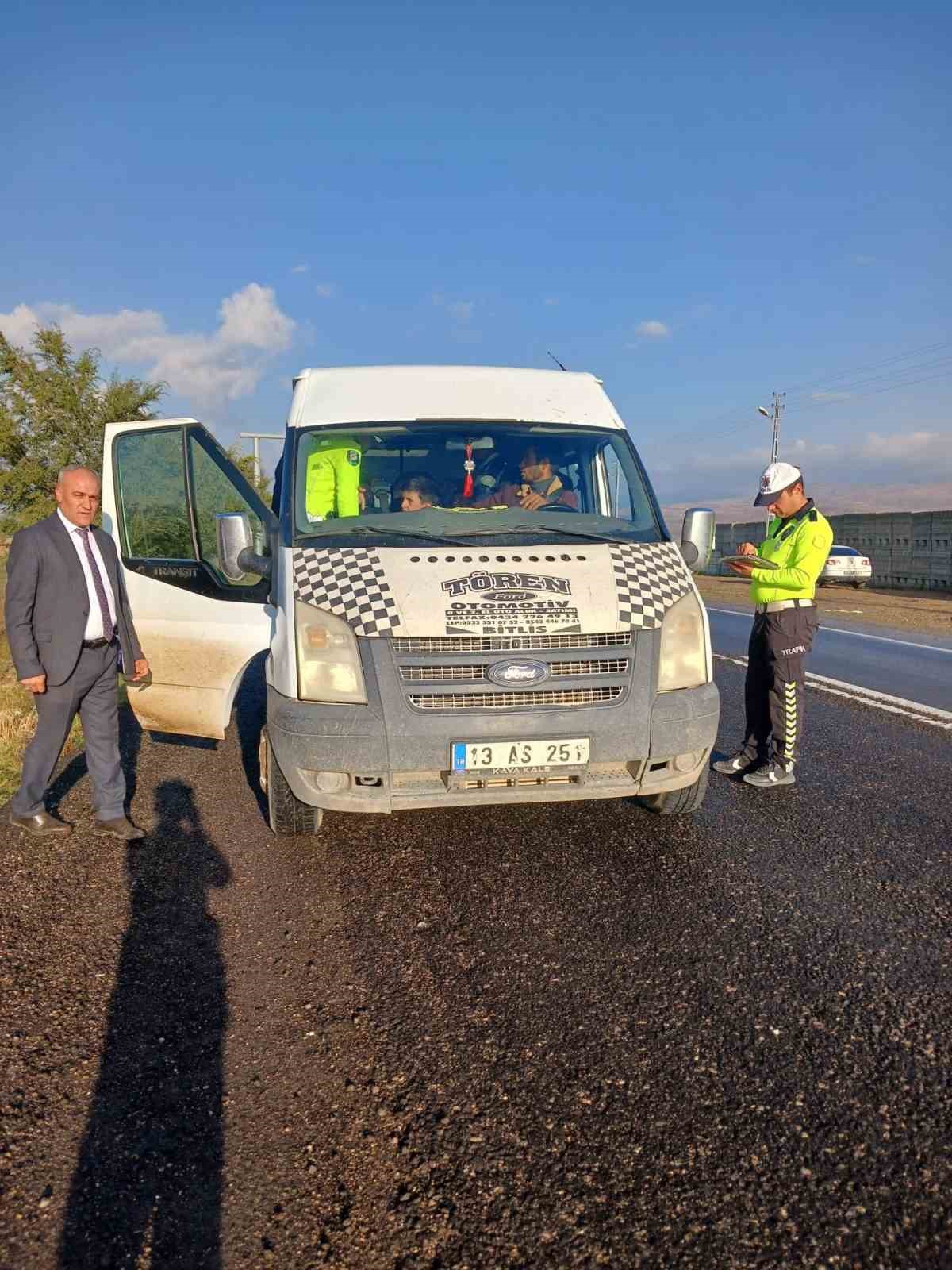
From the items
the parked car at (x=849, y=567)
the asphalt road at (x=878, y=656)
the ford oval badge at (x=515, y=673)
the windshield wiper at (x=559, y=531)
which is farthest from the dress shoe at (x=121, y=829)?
the parked car at (x=849, y=567)

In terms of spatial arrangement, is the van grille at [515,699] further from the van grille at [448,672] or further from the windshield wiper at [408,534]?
the windshield wiper at [408,534]

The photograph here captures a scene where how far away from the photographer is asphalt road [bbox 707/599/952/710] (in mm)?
8461

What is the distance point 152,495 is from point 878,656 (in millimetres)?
9141

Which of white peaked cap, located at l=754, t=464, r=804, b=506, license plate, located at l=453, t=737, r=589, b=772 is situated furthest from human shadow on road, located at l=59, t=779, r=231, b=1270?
white peaked cap, located at l=754, t=464, r=804, b=506

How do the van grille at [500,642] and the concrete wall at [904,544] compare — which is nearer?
the van grille at [500,642]

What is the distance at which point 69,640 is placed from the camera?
4215 millimetres

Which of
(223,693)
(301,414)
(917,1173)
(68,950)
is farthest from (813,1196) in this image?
(301,414)

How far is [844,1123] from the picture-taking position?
2211 millimetres

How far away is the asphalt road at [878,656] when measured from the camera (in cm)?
846

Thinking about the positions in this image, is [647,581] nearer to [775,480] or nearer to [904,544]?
[775,480]

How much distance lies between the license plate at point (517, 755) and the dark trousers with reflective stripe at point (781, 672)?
1.88 meters

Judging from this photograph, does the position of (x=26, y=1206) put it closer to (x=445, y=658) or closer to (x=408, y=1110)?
(x=408, y=1110)

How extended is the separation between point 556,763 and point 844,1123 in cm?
175

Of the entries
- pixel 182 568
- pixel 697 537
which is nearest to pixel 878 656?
pixel 697 537
